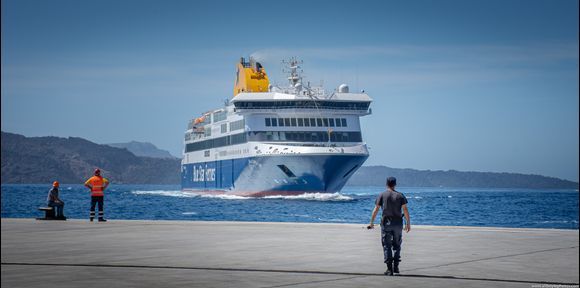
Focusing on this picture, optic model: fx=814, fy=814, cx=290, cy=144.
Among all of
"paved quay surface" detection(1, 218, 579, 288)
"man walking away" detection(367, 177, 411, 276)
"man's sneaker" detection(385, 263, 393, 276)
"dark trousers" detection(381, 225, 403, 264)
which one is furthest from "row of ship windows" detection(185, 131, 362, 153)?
"man's sneaker" detection(385, 263, 393, 276)

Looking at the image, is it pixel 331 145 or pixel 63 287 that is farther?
pixel 331 145

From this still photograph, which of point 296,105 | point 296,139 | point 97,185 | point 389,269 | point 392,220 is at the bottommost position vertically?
point 389,269

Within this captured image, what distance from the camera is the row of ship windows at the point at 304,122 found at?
82.2 m

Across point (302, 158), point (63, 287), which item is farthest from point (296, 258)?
point (302, 158)

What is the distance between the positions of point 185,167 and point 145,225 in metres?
95.7

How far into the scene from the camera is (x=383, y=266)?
45.0 feet

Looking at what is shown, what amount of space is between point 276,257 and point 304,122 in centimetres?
6740

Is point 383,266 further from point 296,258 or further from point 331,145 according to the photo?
point 331,145

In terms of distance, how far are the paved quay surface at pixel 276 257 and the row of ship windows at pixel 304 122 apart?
58.6m

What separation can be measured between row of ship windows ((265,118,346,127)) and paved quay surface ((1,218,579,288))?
192ft

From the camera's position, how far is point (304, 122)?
82250mm

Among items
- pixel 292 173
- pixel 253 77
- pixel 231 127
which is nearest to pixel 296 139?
pixel 292 173

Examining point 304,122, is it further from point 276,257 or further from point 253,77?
point 276,257

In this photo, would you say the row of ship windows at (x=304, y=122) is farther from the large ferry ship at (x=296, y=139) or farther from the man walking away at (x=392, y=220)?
the man walking away at (x=392, y=220)
